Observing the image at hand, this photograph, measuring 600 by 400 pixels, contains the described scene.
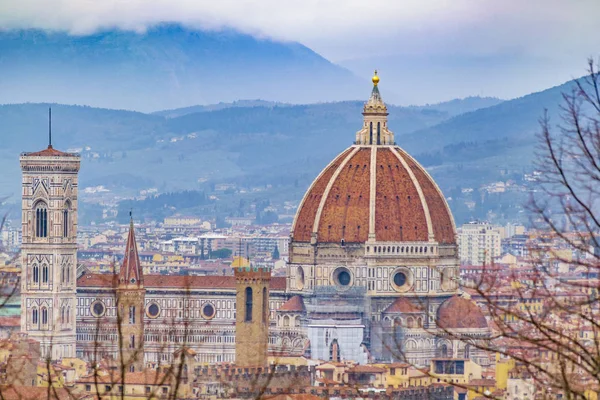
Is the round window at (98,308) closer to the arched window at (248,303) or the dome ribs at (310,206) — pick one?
the arched window at (248,303)

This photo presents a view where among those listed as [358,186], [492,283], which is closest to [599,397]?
[492,283]

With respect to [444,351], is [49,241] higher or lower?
higher

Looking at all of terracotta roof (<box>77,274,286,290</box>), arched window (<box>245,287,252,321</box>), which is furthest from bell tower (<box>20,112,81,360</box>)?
arched window (<box>245,287,252,321</box>)

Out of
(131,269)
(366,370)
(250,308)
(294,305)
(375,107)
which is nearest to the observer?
(366,370)

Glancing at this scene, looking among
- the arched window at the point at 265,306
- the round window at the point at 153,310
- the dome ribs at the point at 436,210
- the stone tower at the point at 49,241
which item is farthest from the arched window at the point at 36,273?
the dome ribs at the point at 436,210

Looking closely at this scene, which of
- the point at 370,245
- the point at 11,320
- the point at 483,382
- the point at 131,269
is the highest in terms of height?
the point at 370,245

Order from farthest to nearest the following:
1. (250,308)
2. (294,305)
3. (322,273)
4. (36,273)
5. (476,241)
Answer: (476,241) → (36,273) → (322,273) → (294,305) → (250,308)

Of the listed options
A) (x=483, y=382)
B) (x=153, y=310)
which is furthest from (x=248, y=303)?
(x=483, y=382)

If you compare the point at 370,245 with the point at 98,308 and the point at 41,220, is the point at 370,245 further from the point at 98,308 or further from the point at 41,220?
the point at 41,220
